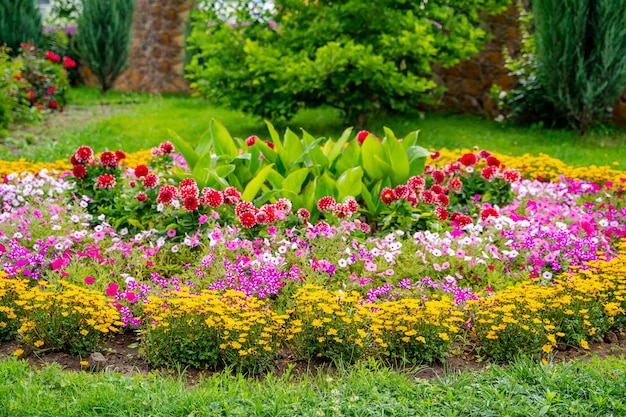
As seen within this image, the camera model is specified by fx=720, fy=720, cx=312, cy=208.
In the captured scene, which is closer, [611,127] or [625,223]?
[625,223]

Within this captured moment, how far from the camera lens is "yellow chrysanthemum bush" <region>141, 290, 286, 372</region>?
332 centimetres

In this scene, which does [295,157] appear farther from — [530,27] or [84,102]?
[84,102]

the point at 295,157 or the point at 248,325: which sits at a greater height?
the point at 295,157

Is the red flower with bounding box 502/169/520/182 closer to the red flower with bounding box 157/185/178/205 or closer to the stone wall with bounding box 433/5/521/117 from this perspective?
the red flower with bounding box 157/185/178/205

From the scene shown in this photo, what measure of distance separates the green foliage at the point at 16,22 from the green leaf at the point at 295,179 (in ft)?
34.1

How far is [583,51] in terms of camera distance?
29.9 feet

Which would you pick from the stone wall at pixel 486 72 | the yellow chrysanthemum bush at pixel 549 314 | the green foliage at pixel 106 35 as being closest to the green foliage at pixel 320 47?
the stone wall at pixel 486 72

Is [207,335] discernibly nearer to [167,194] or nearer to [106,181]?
[167,194]

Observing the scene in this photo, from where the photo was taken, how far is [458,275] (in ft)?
13.6

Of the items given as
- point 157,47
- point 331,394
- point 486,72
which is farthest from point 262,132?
point 331,394

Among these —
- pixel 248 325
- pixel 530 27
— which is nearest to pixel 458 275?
pixel 248 325

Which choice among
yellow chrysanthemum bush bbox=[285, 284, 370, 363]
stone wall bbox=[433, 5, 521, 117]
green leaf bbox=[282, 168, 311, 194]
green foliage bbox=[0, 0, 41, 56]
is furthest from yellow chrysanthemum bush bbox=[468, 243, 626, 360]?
green foliage bbox=[0, 0, 41, 56]

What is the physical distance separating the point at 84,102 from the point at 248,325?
38.1ft

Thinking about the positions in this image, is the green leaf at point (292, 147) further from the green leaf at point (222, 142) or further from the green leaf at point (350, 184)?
the green leaf at point (350, 184)
